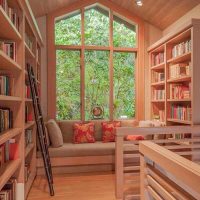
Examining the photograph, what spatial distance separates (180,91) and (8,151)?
269cm

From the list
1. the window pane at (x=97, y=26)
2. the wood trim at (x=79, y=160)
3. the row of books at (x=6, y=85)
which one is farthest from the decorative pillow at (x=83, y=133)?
the row of books at (x=6, y=85)

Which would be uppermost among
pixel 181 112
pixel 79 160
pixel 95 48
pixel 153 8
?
pixel 153 8

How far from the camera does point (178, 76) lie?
394 centimetres

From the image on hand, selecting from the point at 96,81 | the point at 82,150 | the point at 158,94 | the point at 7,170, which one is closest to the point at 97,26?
the point at 96,81

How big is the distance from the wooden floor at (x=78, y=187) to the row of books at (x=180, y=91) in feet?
5.48

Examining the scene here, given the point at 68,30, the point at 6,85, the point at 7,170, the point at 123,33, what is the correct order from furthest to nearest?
the point at 123,33 < the point at 68,30 < the point at 6,85 < the point at 7,170

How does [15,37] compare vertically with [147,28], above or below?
below

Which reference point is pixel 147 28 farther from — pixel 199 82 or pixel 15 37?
pixel 15 37

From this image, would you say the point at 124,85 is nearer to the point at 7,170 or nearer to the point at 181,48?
the point at 181,48

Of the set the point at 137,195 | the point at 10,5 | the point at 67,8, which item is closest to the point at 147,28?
the point at 67,8

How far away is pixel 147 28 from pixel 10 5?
329 centimetres

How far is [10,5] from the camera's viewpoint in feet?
9.07

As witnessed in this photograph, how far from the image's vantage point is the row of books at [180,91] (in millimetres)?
3715

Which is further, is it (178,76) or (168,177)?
(178,76)
